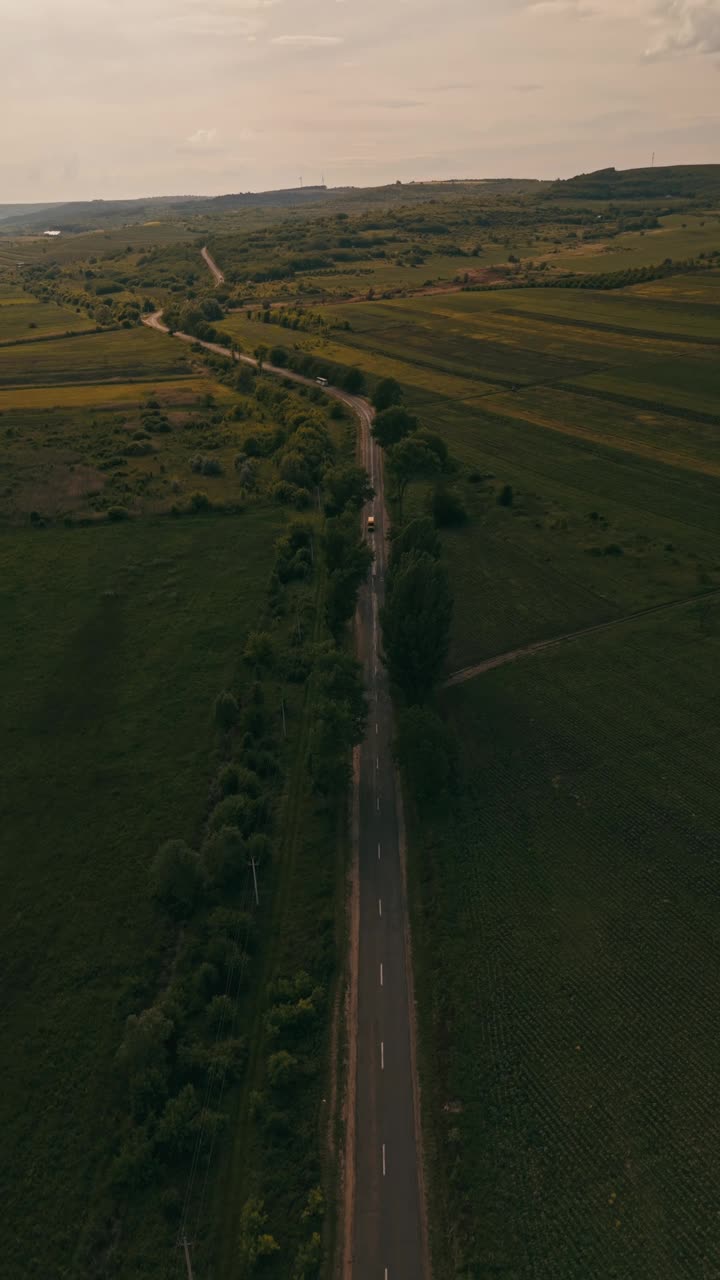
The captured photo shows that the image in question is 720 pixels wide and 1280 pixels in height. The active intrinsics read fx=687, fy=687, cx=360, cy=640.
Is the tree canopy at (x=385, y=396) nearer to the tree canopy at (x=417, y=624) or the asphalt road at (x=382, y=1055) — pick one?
the tree canopy at (x=417, y=624)

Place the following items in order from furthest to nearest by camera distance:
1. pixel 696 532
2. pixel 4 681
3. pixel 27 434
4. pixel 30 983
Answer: pixel 27 434 → pixel 696 532 → pixel 4 681 → pixel 30 983

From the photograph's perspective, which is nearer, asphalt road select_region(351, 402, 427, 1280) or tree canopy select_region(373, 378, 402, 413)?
asphalt road select_region(351, 402, 427, 1280)

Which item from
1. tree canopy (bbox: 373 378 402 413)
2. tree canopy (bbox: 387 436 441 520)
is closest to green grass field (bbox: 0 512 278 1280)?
tree canopy (bbox: 387 436 441 520)

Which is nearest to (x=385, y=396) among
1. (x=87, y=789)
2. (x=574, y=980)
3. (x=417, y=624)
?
(x=417, y=624)

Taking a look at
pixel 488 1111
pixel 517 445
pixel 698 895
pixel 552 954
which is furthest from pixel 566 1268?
pixel 517 445

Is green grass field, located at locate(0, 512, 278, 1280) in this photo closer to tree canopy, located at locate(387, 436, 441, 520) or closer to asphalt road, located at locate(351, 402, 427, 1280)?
asphalt road, located at locate(351, 402, 427, 1280)

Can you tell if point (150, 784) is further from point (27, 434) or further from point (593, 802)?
point (27, 434)
